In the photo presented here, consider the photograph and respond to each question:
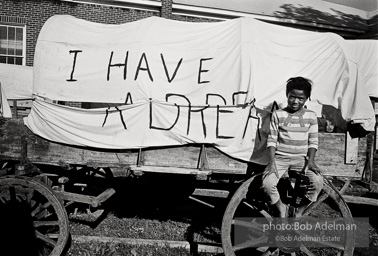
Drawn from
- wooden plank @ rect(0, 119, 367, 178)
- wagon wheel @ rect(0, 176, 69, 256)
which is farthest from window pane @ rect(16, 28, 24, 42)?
wagon wheel @ rect(0, 176, 69, 256)

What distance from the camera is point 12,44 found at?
11.3 meters

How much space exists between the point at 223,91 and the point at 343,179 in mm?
1619

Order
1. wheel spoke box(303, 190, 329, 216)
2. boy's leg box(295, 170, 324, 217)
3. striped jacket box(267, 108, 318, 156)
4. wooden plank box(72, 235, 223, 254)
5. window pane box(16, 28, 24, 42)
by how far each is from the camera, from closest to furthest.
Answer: boy's leg box(295, 170, 324, 217) < striped jacket box(267, 108, 318, 156) < wheel spoke box(303, 190, 329, 216) < wooden plank box(72, 235, 223, 254) < window pane box(16, 28, 24, 42)

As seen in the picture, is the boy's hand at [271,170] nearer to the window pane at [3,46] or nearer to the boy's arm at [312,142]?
the boy's arm at [312,142]

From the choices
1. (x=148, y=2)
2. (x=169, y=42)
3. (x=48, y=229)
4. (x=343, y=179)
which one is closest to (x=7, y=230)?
(x=48, y=229)

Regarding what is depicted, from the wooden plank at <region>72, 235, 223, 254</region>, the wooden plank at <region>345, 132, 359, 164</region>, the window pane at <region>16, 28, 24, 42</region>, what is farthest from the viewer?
Result: the window pane at <region>16, 28, 24, 42</region>

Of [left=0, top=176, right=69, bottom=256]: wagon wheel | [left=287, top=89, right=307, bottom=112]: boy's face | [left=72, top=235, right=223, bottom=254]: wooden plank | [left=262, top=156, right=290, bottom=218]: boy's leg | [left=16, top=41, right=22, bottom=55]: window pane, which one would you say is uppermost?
[left=16, top=41, right=22, bottom=55]: window pane

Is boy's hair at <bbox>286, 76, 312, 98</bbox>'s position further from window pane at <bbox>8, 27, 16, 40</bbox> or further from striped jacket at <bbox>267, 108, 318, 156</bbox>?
window pane at <bbox>8, 27, 16, 40</bbox>

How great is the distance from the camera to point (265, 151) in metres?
3.37

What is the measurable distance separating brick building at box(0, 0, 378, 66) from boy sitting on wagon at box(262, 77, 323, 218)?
9756mm

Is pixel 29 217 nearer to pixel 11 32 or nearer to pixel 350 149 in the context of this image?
pixel 350 149

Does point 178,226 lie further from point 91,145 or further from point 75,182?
point 91,145

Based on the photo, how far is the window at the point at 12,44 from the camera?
1121 cm

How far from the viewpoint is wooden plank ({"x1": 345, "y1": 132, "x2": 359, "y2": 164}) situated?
338cm
